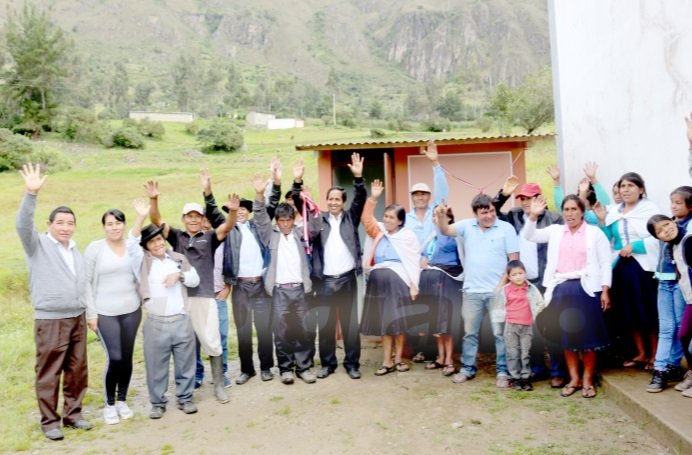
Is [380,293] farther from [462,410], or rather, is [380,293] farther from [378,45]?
[378,45]

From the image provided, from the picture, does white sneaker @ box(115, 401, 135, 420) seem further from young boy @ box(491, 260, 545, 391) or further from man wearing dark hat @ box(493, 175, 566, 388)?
man wearing dark hat @ box(493, 175, 566, 388)

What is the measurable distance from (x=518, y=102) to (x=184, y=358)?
31548 mm

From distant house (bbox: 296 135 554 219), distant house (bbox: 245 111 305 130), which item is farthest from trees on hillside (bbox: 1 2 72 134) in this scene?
distant house (bbox: 296 135 554 219)

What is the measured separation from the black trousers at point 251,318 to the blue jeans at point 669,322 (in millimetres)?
3194

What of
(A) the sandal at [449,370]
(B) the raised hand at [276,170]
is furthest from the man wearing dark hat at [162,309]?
(A) the sandal at [449,370]

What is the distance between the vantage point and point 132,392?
221 inches

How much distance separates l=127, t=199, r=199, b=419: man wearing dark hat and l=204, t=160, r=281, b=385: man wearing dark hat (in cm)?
56

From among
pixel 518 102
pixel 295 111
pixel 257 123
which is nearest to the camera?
pixel 518 102

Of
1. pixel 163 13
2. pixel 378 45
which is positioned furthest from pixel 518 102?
pixel 163 13

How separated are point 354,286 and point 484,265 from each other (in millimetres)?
1216

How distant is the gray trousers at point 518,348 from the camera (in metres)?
4.99

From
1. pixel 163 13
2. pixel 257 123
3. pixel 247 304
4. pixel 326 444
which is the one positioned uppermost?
pixel 163 13

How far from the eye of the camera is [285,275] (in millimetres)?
5391

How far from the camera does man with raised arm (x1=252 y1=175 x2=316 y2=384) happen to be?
539 centimetres
